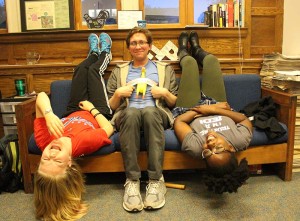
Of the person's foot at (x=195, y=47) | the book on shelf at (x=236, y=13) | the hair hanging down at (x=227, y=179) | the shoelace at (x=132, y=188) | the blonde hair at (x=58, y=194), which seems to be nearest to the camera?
the blonde hair at (x=58, y=194)

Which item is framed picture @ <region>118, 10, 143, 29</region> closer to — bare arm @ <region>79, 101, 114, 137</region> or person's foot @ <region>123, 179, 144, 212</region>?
bare arm @ <region>79, 101, 114, 137</region>

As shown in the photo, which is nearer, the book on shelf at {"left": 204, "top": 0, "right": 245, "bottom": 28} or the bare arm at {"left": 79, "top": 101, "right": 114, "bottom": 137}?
the bare arm at {"left": 79, "top": 101, "right": 114, "bottom": 137}

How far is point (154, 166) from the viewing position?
5.99 feet

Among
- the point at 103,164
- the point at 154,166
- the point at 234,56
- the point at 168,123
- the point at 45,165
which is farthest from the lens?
the point at 234,56

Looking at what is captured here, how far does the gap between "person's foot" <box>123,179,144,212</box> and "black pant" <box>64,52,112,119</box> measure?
62cm

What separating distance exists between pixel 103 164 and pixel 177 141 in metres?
0.51

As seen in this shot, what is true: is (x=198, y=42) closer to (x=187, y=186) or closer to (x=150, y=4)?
(x=150, y=4)

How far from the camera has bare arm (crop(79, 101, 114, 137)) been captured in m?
1.95

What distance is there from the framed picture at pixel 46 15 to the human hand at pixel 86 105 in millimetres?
1002

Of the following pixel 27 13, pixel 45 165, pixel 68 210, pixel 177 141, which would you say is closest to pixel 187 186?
pixel 177 141

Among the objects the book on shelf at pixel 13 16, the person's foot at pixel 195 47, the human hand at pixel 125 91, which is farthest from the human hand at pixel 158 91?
the book on shelf at pixel 13 16

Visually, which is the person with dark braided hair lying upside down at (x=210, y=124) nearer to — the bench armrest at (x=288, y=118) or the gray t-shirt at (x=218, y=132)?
the gray t-shirt at (x=218, y=132)

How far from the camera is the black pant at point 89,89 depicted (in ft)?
7.36

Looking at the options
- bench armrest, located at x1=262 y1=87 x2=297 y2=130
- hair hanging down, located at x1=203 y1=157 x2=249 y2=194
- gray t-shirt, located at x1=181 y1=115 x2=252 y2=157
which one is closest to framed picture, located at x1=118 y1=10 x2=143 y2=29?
gray t-shirt, located at x1=181 y1=115 x2=252 y2=157
